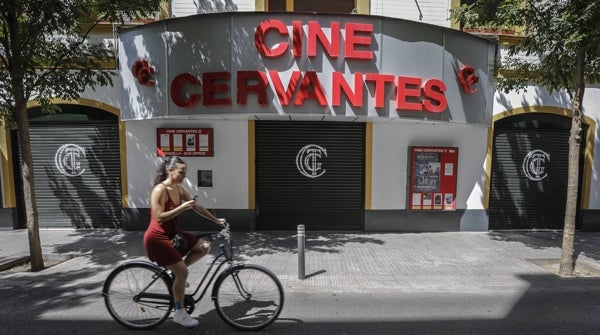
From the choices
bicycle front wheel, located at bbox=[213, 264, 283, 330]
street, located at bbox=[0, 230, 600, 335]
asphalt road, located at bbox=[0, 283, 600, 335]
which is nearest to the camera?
bicycle front wheel, located at bbox=[213, 264, 283, 330]

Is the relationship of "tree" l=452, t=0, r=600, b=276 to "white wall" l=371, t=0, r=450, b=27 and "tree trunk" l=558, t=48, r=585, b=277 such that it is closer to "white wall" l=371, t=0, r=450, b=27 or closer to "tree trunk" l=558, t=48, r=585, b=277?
"tree trunk" l=558, t=48, r=585, b=277

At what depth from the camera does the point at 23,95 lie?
579cm

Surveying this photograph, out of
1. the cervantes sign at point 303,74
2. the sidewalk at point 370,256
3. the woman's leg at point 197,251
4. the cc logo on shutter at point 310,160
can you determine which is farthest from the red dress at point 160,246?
the cc logo on shutter at point 310,160

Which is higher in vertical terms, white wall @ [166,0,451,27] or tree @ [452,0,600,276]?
white wall @ [166,0,451,27]

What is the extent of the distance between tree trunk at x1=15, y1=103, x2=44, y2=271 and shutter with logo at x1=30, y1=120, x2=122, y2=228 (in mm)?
2642

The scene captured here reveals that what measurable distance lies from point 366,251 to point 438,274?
61.7 inches

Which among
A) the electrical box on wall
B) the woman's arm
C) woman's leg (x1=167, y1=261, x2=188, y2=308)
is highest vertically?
the woman's arm

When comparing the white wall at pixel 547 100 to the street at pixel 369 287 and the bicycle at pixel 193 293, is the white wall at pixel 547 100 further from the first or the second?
the bicycle at pixel 193 293

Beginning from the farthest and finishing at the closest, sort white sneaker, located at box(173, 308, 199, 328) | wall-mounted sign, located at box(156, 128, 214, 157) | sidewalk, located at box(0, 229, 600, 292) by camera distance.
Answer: wall-mounted sign, located at box(156, 128, 214, 157), sidewalk, located at box(0, 229, 600, 292), white sneaker, located at box(173, 308, 199, 328)

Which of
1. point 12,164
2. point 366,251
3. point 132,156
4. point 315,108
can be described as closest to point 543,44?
point 315,108

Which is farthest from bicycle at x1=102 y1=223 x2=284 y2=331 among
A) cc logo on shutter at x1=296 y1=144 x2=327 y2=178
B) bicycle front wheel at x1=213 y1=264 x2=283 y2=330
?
cc logo on shutter at x1=296 y1=144 x2=327 y2=178

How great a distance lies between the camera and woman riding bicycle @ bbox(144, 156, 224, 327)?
11.7 feet

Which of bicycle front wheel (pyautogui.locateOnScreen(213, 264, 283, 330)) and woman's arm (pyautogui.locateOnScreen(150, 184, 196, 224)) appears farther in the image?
bicycle front wheel (pyautogui.locateOnScreen(213, 264, 283, 330))

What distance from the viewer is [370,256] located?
6.75m
